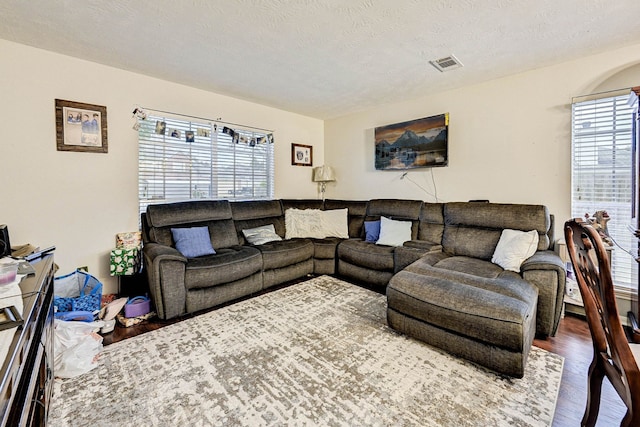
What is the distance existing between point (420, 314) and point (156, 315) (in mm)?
2273

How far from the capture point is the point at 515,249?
252cm

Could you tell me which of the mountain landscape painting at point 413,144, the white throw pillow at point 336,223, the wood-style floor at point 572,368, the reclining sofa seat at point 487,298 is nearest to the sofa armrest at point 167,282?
the wood-style floor at point 572,368

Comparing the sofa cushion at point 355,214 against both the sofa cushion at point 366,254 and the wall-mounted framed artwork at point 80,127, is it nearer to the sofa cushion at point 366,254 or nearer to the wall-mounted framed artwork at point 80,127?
the sofa cushion at point 366,254

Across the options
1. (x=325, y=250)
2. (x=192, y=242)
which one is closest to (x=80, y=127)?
(x=192, y=242)

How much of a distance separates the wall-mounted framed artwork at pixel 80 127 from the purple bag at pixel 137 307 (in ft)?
5.05

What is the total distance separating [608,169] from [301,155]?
12.2 ft

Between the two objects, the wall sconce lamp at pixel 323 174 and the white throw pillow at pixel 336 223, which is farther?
the wall sconce lamp at pixel 323 174

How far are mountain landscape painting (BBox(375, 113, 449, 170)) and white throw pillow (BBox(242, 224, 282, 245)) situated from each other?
6.08 ft

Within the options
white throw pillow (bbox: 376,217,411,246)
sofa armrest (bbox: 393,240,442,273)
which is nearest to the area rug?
sofa armrest (bbox: 393,240,442,273)

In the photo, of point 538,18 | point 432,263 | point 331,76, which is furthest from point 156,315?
point 538,18

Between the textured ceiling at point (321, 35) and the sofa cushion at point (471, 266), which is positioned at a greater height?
the textured ceiling at point (321, 35)

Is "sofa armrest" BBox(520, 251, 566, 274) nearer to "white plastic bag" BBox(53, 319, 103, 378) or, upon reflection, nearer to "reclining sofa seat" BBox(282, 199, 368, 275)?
"reclining sofa seat" BBox(282, 199, 368, 275)

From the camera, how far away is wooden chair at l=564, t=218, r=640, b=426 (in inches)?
36.9

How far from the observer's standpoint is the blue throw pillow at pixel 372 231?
3746 mm
